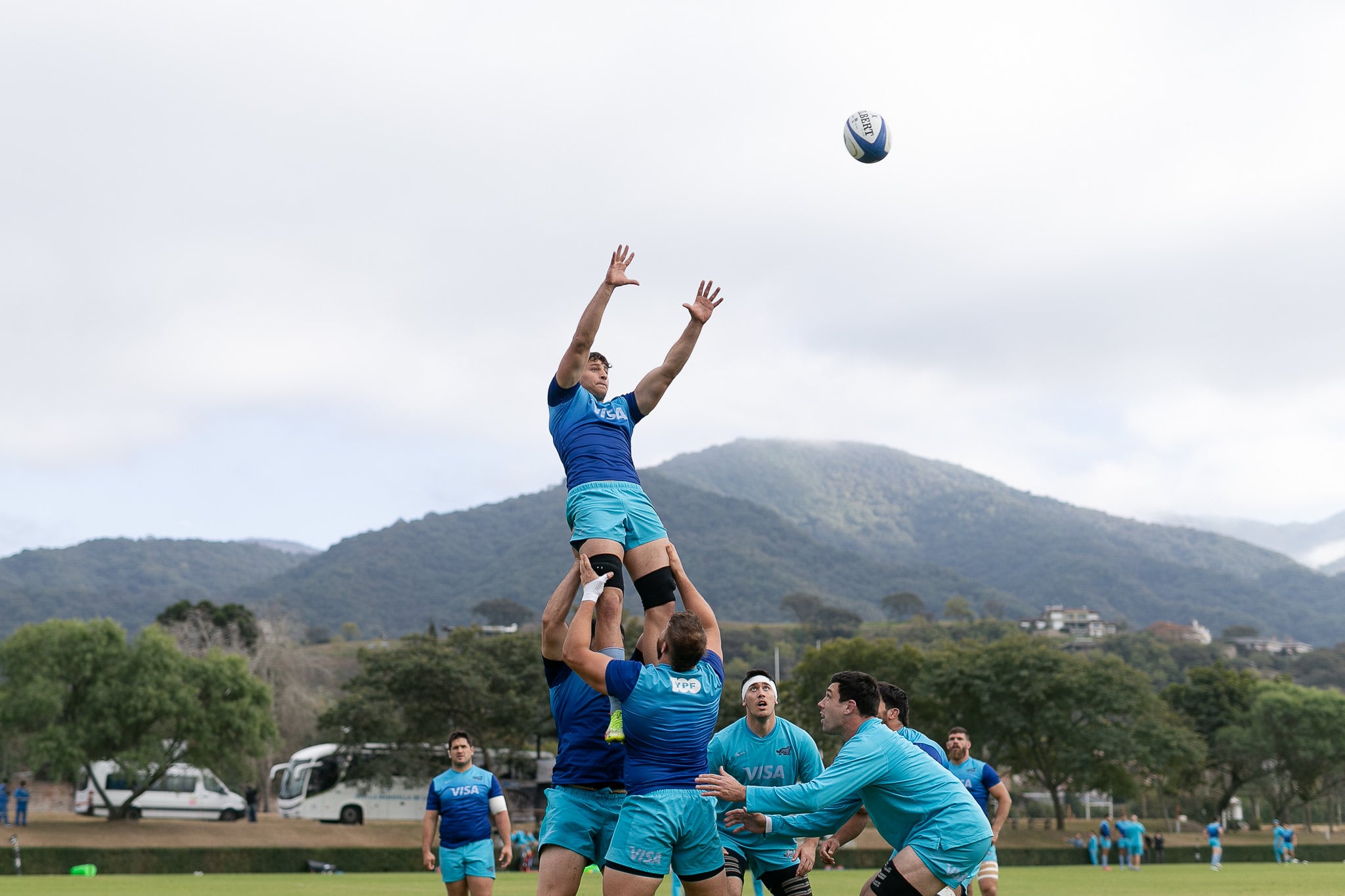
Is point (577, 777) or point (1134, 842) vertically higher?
point (577, 777)

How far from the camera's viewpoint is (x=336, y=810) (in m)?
56.5

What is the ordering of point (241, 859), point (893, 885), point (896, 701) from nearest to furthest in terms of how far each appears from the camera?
point (893, 885)
point (896, 701)
point (241, 859)

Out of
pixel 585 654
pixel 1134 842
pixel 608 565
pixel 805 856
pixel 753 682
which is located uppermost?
pixel 608 565

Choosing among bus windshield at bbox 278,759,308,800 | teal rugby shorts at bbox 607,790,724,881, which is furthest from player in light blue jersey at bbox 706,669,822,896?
bus windshield at bbox 278,759,308,800

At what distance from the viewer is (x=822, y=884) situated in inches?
1188

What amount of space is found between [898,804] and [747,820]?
1.09 meters

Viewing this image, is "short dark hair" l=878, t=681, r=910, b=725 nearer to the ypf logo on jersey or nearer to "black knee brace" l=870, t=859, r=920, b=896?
"black knee brace" l=870, t=859, r=920, b=896

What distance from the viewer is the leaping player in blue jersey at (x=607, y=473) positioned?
→ 26.7 feet

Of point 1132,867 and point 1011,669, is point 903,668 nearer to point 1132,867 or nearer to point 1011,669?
point 1011,669

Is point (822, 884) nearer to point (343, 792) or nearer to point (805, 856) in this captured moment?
point (805, 856)

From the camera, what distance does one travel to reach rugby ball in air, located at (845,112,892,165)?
12.4 m

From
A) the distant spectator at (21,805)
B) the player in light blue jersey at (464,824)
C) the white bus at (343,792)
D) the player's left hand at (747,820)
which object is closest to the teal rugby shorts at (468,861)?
the player in light blue jersey at (464,824)

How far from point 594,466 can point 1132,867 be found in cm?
4196

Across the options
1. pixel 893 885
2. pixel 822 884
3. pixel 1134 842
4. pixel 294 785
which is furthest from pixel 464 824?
pixel 294 785
